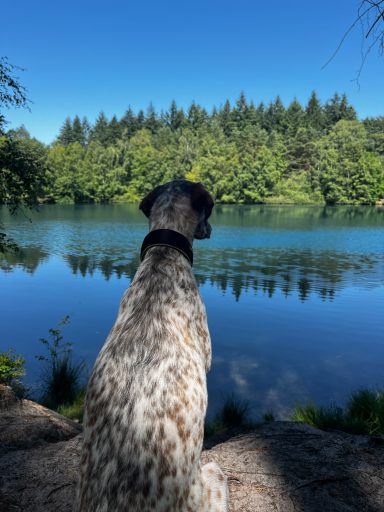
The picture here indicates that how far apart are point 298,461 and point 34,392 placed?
17.9 ft

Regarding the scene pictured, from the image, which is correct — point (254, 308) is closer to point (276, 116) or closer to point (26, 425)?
point (26, 425)

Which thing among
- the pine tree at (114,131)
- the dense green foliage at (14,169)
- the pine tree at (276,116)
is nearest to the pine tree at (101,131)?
the pine tree at (114,131)

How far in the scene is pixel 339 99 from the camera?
112 meters

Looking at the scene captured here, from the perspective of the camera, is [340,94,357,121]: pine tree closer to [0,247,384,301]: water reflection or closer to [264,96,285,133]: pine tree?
[264,96,285,133]: pine tree

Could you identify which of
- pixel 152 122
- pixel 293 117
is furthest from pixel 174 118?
pixel 293 117

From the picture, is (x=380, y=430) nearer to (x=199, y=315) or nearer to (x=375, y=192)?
(x=199, y=315)

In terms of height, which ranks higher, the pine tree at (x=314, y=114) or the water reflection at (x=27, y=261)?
the pine tree at (x=314, y=114)

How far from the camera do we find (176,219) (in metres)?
3.27

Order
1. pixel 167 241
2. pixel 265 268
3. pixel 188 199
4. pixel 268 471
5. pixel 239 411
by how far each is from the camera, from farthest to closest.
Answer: pixel 265 268, pixel 239 411, pixel 268 471, pixel 188 199, pixel 167 241

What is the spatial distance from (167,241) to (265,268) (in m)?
18.7

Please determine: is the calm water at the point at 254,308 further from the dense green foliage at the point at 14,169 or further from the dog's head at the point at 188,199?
the dog's head at the point at 188,199

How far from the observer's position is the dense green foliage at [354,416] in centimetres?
545

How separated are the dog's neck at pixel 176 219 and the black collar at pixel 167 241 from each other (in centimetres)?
25

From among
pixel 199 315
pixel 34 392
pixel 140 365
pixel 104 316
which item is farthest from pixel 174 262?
pixel 104 316
